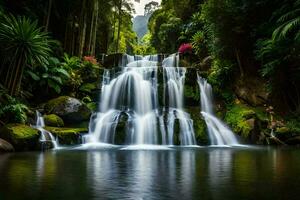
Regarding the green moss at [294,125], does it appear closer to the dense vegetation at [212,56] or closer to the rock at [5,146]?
the dense vegetation at [212,56]

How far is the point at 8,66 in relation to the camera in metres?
19.4

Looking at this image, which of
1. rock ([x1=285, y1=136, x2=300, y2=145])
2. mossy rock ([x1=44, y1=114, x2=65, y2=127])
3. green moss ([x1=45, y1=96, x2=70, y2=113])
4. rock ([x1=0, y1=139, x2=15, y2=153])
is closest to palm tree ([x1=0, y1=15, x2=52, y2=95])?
green moss ([x1=45, y1=96, x2=70, y2=113])

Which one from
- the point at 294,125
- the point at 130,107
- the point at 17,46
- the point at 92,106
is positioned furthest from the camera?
the point at 92,106

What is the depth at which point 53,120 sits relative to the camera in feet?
56.9

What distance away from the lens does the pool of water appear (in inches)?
230

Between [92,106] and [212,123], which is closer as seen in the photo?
[212,123]

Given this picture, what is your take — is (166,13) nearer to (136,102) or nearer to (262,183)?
(136,102)

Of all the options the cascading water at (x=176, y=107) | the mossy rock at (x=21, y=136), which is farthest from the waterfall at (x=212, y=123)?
the mossy rock at (x=21, y=136)

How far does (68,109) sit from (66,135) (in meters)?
2.53

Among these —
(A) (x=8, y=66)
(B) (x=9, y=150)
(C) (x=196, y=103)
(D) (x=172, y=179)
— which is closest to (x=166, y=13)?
(C) (x=196, y=103)

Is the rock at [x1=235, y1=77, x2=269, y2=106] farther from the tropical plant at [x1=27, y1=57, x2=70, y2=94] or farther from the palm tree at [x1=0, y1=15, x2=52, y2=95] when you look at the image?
the palm tree at [x1=0, y1=15, x2=52, y2=95]

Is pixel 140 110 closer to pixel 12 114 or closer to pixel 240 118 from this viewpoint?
pixel 240 118

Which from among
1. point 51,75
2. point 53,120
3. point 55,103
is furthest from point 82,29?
point 53,120

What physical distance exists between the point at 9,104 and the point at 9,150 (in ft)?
10.8
